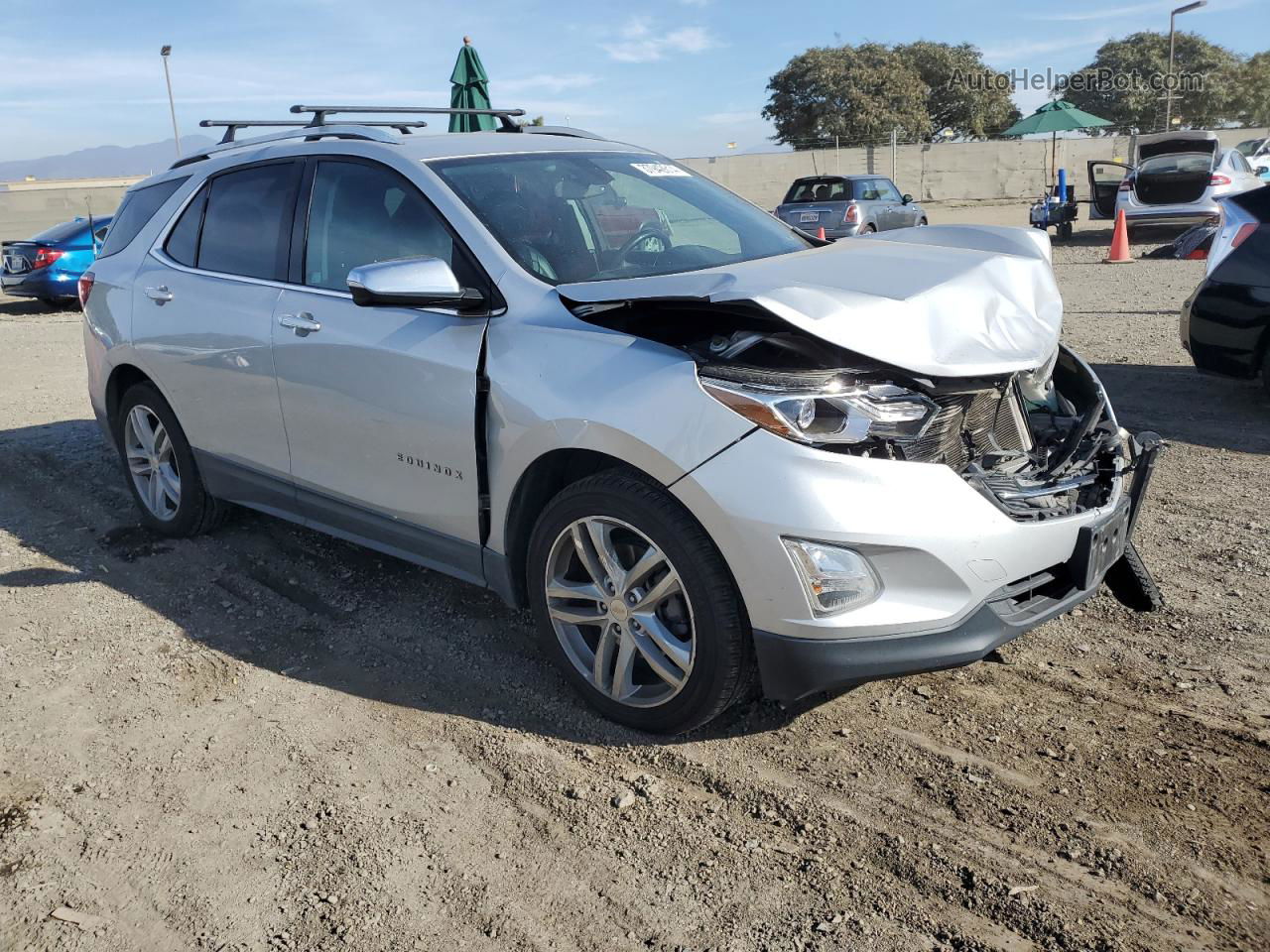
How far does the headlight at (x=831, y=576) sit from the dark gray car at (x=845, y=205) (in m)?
16.4

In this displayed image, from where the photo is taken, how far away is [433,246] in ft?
12.3

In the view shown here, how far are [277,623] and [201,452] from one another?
1067 millimetres

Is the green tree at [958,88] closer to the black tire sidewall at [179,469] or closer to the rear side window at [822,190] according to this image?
the rear side window at [822,190]

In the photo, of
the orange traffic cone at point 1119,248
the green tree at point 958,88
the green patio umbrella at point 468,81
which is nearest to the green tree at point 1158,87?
the green tree at point 958,88

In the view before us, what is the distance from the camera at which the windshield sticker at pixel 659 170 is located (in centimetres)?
447

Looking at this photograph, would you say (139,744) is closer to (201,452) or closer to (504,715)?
(504,715)

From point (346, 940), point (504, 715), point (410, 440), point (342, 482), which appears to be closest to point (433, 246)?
point (410, 440)

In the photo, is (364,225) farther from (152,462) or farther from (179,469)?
(152,462)

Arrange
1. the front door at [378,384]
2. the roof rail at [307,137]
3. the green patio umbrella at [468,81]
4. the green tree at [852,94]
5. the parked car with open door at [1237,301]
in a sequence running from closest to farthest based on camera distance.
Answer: the front door at [378,384] → the roof rail at [307,137] → the parked car with open door at [1237,301] → the green patio umbrella at [468,81] → the green tree at [852,94]

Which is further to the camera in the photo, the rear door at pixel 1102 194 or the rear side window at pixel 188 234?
the rear door at pixel 1102 194

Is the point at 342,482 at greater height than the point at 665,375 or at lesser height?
lesser

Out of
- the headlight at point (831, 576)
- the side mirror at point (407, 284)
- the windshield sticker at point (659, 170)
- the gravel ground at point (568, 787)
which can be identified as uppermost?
the windshield sticker at point (659, 170)

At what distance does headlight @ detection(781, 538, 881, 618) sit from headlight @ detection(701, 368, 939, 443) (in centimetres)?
29

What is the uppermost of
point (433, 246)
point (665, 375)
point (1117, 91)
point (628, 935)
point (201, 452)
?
point (1117, 91)
